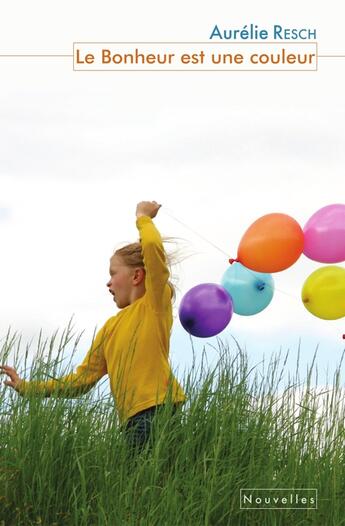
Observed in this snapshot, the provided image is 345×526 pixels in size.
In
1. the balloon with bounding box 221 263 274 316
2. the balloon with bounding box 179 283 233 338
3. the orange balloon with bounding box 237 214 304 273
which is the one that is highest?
the orange balloon with bounding box 237 214 304 273

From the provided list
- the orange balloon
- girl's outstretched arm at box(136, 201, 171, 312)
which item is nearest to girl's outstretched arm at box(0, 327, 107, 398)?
girl's outstretched arm at box(136, 201, 171, 312)

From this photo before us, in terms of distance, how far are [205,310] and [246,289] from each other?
38cm

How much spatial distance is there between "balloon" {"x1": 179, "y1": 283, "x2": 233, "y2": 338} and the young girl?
2.11 ft

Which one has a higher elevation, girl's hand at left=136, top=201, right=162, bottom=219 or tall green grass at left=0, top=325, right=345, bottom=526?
girl's hand at left=136, top=201, right=162, bottom=219

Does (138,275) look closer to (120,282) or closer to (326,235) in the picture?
(120,282)

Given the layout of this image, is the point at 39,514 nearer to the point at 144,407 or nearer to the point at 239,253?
the point at 144,407

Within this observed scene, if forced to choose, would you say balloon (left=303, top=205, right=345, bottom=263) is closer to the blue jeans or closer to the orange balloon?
the orange balloon

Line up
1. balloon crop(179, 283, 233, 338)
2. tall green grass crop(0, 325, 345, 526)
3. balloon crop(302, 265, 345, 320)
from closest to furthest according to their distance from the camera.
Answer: tall green grass crop(0, 325, 345, 526), balloon crop(179, 283, 233, 338), balloon crop(302, 265, 345, 320)

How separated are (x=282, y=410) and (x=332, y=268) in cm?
104

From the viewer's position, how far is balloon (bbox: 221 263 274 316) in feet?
16.6

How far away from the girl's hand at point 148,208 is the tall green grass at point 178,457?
628 mm

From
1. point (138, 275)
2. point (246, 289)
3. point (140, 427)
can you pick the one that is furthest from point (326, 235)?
point (140, 427)

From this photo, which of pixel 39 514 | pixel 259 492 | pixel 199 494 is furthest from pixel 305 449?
pixel 39 514

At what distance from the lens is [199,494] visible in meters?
3.74
